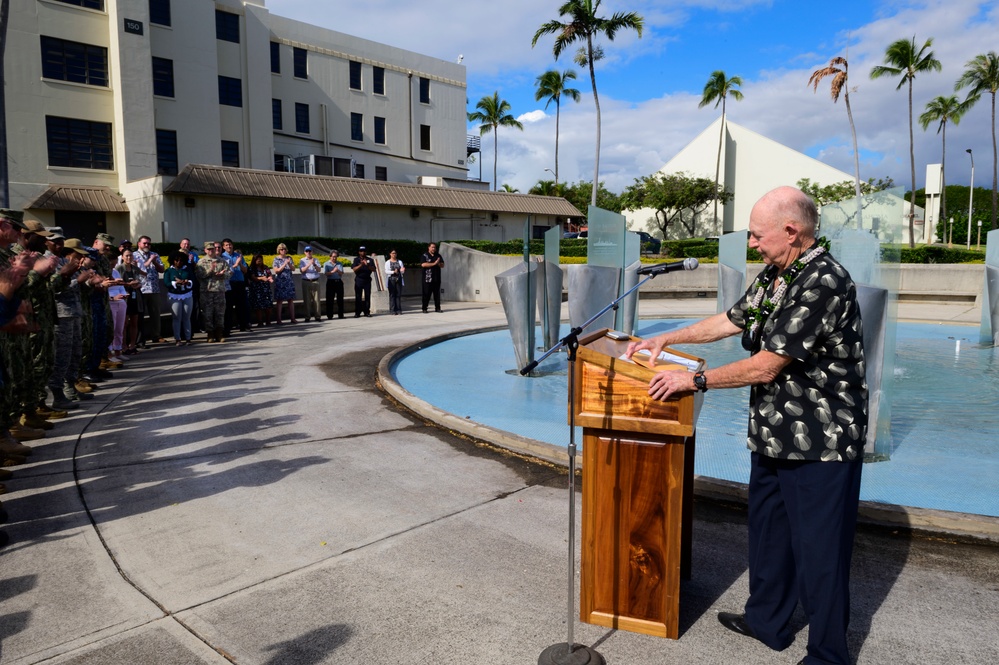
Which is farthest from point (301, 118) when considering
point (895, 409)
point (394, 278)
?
point (895, 409)

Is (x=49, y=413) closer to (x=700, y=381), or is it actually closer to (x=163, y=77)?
(x=700, y=381)

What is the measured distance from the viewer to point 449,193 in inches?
1410

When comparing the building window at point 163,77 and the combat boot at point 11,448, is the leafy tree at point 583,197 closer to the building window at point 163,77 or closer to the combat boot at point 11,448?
the building window at point 163,77

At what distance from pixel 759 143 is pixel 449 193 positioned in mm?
31640

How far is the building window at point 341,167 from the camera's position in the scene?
3981 centimetres

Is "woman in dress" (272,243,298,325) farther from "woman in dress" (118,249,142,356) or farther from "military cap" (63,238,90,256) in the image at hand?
"military cap" (63,238,90,256)

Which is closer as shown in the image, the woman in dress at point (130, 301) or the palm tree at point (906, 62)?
the woman in dress at point (130, 301)

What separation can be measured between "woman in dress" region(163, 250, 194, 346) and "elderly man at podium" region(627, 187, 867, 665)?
40.3 ft

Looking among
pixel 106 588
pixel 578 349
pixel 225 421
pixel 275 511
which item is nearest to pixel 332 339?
pixel 225 421

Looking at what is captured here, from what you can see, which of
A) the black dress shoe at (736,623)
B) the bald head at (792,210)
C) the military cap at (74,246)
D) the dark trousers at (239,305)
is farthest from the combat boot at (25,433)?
the dark trousers at (239,305)

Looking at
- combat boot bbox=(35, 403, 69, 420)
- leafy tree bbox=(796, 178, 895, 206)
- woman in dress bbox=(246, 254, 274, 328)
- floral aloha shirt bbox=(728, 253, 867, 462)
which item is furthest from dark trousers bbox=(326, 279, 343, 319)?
leafy tree bbox=(796, 178, 895, 206)

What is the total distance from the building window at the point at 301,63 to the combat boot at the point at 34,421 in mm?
39037

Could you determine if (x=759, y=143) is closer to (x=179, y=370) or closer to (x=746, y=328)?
(x=179, y=370)

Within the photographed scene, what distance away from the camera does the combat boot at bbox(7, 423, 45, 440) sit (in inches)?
265
